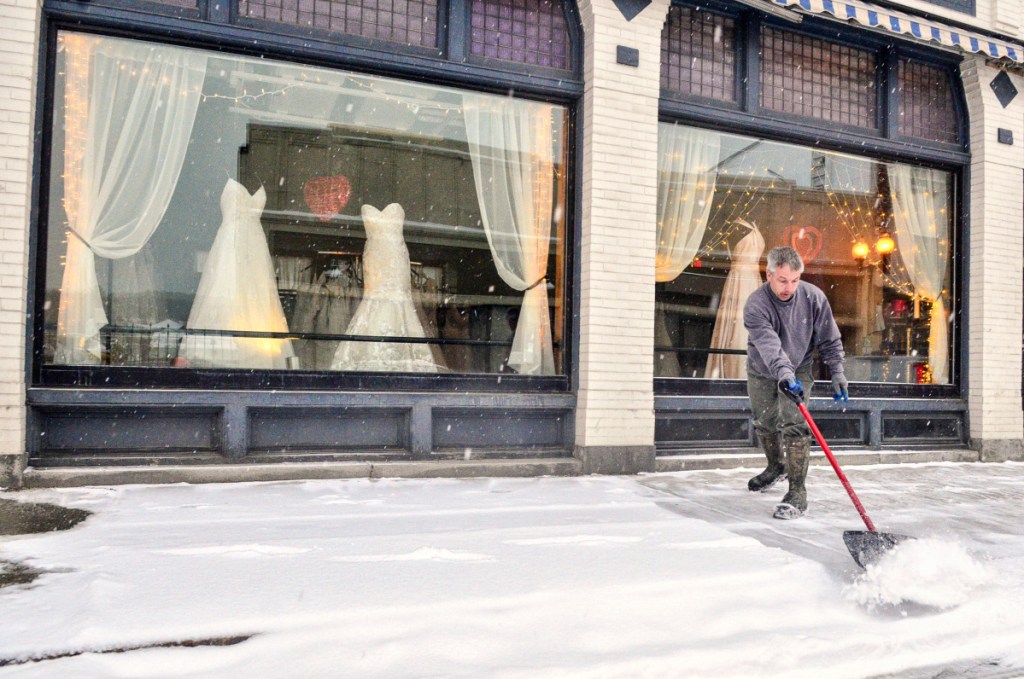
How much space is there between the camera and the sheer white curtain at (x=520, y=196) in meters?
7.19

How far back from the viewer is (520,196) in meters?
7.27

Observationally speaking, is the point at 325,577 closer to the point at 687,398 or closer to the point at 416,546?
the point at 416,546

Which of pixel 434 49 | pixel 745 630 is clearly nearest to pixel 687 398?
pixel 434 49

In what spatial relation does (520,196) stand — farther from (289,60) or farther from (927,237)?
(927,237)

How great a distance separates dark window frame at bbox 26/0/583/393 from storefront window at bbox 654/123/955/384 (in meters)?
1.29

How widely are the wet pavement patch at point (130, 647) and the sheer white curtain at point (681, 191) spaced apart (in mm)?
5911

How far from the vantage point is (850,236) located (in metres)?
9.03

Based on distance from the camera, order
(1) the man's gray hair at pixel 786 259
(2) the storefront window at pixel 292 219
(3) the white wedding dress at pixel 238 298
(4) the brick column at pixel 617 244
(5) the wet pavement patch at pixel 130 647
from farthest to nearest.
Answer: (4) the brick column at pixel 617 244
(3) the white wedding dress at pixel 238 298
(2) the storefront window at pixel 292 219
(1) the man's gray hair at pixel 786 259
(5) the wet pavement patch at pixel 130 647

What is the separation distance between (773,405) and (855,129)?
4.58m

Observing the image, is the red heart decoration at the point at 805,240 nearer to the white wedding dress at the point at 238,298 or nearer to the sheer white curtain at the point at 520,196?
the sheer white curtain at the point at 520,196

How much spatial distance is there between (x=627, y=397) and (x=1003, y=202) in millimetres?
5515

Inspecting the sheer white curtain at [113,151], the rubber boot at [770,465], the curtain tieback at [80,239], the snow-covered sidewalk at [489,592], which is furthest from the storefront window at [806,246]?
the curtain tieback at [80,239]

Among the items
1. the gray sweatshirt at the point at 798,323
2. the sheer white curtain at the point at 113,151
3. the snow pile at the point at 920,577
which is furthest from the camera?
the sheer white curtain at the point at 113,151

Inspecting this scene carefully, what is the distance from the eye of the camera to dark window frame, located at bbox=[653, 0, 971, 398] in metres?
7.50
